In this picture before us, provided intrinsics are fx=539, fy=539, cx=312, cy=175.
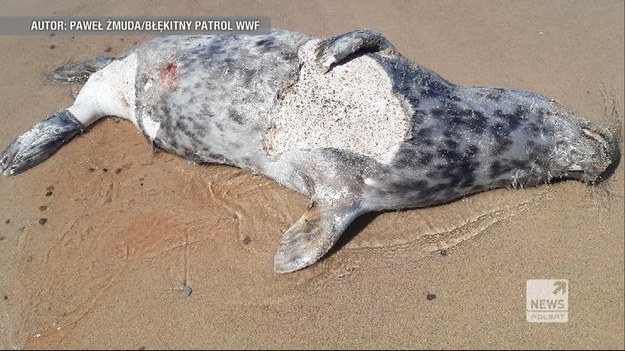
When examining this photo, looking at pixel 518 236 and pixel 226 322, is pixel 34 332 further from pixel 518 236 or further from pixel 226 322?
pixel 518 236

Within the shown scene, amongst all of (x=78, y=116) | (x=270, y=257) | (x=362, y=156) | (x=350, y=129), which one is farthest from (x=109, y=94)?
(x=362, y=156)

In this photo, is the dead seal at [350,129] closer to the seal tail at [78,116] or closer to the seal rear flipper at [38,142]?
the seal tail at [78,116]

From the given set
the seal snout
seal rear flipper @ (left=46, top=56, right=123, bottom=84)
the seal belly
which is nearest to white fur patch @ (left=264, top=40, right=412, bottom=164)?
the seal belly

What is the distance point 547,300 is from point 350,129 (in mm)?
1833

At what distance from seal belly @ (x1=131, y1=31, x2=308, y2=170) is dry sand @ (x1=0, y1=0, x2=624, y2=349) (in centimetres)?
32

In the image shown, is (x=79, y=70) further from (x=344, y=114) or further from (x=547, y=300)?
(x=547, y=300)

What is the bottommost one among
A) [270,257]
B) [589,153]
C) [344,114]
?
[270,257]

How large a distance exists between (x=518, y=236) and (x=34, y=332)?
11.9ft

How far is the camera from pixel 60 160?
4930 millimetres

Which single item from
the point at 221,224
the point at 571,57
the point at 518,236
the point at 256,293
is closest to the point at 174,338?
the point at 256,293

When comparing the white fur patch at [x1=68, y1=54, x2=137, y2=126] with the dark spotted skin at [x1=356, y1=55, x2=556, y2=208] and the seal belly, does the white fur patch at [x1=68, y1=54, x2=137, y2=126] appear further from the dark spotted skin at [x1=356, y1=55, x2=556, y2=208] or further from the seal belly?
the dark spotted skin at [x1=356, y1=55, x2=556, y2=208]

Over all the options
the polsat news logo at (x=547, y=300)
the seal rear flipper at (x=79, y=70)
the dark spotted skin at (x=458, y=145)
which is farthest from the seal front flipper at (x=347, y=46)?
the seal rear flipper at (x=79, y=70)

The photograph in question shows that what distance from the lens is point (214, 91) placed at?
14.5ft

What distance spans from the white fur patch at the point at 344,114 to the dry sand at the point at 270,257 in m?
0.63
